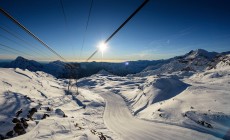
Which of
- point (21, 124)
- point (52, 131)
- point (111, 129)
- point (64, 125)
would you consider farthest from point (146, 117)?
point (21, 124)

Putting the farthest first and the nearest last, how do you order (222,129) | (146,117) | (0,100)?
(146,117) < (0,100) < (222,129)

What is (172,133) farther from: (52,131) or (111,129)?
(52,131)

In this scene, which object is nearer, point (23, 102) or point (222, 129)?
point (222, 129)

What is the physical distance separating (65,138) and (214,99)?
31760 millimetres

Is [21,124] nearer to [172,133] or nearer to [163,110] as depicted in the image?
[172,133]

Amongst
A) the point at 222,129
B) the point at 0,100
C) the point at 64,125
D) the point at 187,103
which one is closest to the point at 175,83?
the point at 187,103

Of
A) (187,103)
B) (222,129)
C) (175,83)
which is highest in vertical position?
(175,83)

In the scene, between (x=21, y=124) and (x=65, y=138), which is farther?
(x=21, y=124)

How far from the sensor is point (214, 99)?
34.1 meters

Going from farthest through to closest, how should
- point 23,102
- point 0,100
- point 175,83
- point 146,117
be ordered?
point 175,83
point 146,117
point 23,102
point 0,100

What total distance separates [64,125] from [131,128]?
13.0m

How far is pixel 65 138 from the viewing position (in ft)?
67.8

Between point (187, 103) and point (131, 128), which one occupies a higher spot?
point (187, 103)

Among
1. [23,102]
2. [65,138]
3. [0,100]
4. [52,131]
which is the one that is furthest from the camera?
[23,102]
